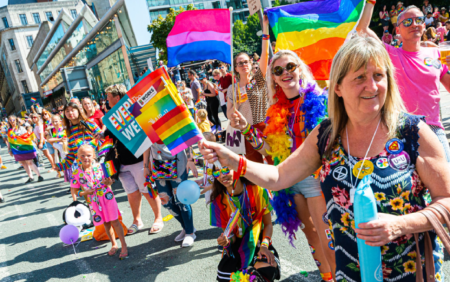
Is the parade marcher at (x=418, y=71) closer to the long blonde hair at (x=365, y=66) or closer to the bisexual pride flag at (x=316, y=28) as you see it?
the bisexual pride flag at (x=316, y=28)

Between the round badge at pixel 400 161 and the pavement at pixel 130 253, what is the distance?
186 centimetres

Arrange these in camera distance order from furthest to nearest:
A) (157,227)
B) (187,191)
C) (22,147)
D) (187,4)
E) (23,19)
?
1. (187,4)
2. (23,19)
3. (22,147)
4. (157,227)
5. (187,191)

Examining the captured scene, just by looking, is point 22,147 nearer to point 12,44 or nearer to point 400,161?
point 400,161

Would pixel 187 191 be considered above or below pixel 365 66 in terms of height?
below

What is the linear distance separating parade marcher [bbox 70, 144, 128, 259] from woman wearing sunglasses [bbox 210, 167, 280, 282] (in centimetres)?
167

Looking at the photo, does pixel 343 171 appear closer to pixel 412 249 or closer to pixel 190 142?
pixel 412 249

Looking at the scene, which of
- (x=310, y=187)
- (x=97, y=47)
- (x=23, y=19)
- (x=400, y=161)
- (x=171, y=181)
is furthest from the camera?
(x=23, y=19)

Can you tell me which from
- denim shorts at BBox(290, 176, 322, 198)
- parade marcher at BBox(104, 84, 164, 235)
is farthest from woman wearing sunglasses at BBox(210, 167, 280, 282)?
parade marcher at BBox(104, 84, 164, 235)

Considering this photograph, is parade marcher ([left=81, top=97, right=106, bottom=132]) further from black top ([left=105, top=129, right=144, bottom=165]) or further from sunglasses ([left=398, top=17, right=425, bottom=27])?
sunglasses ([left=398, top=17, right=425, bottom=27])

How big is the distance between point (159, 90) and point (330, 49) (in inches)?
88.1

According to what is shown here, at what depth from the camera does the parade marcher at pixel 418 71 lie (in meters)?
2.84

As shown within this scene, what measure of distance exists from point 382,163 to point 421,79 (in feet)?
6.24

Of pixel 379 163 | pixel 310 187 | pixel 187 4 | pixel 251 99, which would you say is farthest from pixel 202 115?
pixel 187 4

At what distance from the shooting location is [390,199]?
1.40m
